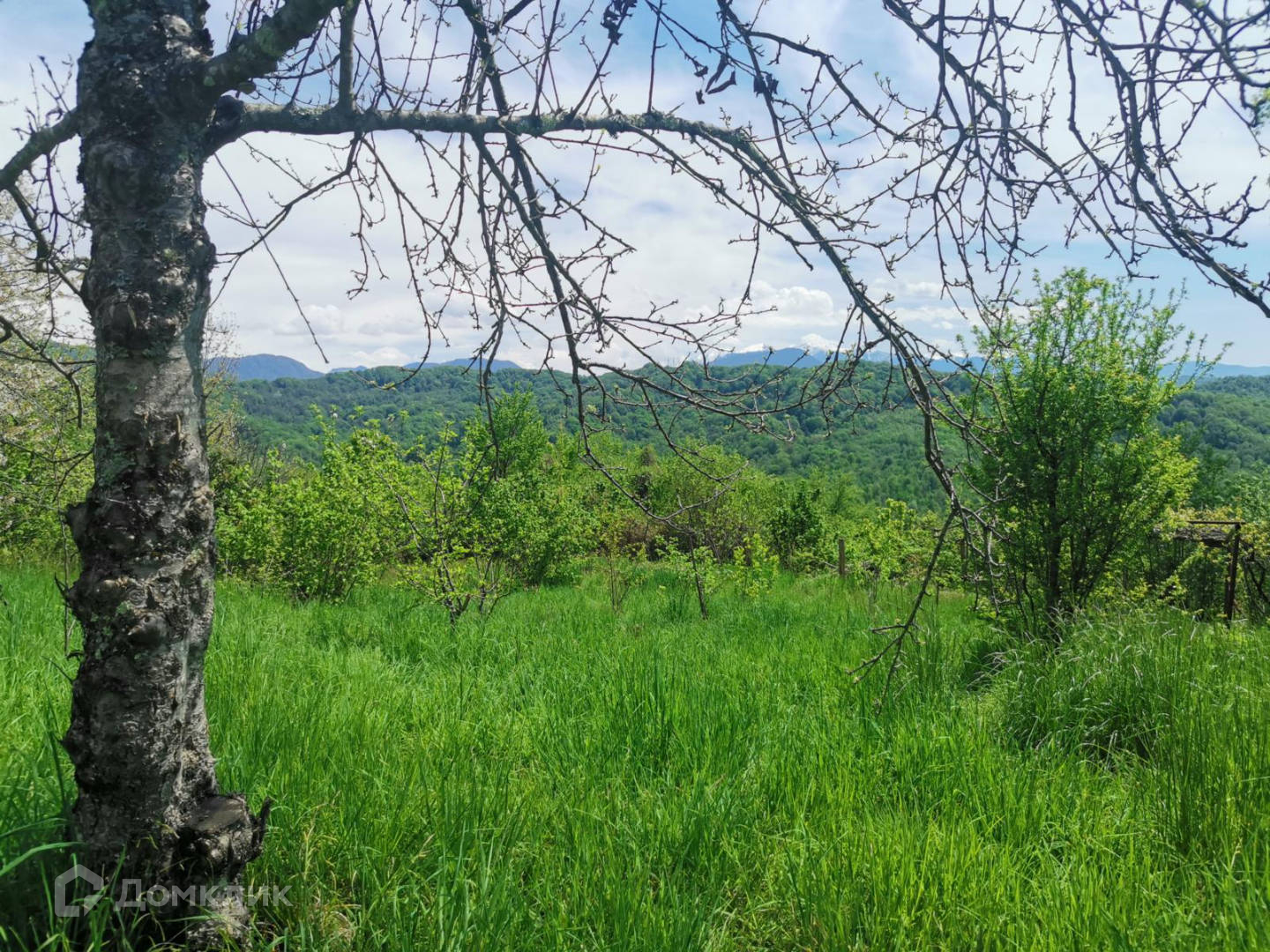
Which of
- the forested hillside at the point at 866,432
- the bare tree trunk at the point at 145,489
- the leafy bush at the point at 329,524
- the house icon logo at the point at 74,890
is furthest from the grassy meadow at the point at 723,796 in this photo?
the forested hillside at the point at 866,432

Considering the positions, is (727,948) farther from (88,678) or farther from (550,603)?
(550,603)

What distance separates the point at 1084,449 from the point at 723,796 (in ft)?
16.2

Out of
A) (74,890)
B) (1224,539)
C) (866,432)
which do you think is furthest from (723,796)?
(866,432)

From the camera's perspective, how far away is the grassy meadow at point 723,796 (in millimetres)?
1987

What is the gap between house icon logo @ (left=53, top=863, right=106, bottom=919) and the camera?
161 centimetres

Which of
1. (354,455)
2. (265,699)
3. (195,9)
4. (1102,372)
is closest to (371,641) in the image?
(265,699)

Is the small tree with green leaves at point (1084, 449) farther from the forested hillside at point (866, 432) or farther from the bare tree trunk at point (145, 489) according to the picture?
the forested hillside at point (866, 432)

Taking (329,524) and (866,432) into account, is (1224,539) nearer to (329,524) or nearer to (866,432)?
(329,524)

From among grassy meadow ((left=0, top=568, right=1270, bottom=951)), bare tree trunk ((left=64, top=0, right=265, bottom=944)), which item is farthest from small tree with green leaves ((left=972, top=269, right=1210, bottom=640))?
bare tree trunk ((left=64, top=0, right=265, bottom=944))

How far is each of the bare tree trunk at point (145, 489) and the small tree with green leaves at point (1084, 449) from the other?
5.76 metres

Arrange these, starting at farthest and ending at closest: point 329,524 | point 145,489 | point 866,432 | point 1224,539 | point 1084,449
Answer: point 866,432 < point 329,524 < point 1224,539 < point 1084,449 < point 145,489

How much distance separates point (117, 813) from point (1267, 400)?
12105 cm

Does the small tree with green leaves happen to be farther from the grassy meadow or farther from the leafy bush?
the leafy bush

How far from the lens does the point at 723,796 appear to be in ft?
8.64
